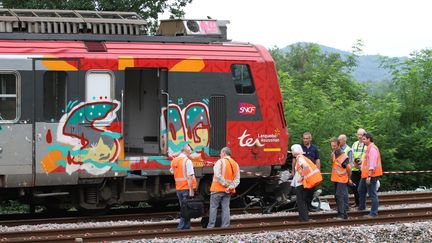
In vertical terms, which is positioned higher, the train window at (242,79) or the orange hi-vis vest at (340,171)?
the train window at (242,79)

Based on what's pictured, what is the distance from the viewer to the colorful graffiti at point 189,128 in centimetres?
1584

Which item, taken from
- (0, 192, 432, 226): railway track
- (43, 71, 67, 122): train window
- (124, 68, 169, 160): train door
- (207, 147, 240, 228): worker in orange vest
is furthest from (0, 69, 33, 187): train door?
(207, 147, 240, 228): worker in orange vest

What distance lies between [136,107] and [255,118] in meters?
2.43

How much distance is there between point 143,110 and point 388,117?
37.4ft

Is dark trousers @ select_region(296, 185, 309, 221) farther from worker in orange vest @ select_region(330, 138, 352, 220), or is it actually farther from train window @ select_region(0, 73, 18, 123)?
train window @ select_region(0, 73, 18, 123)

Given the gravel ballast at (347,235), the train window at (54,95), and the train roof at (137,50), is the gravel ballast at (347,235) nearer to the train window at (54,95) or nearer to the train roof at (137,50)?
the train window at (54,95)

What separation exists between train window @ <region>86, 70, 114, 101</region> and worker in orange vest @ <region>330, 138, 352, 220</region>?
4.28 meters

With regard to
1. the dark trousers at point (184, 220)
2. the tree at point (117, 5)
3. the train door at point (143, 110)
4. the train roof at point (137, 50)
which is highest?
the tree at point (117, 5)

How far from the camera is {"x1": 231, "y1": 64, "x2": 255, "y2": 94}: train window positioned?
16522 millimetres

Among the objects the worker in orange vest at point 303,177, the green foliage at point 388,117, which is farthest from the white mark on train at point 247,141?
the green foliage at point 388,117

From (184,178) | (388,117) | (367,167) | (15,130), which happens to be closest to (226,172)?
(184,178)

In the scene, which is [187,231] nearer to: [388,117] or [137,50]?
[137,50]

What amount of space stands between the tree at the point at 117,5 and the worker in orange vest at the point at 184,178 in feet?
41.4

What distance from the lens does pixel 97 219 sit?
15.6 metres
